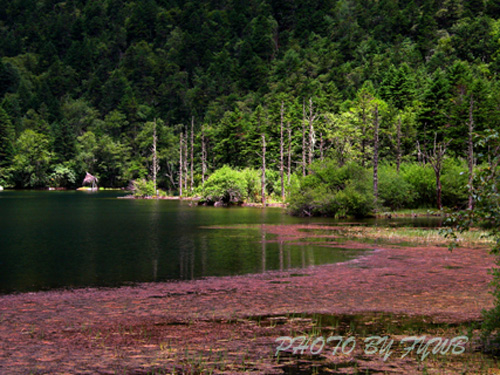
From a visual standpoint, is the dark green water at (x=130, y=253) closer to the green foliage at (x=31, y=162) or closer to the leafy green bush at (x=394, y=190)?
the leafy green bush at (x=394, y=190)

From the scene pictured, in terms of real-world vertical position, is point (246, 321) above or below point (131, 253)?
below

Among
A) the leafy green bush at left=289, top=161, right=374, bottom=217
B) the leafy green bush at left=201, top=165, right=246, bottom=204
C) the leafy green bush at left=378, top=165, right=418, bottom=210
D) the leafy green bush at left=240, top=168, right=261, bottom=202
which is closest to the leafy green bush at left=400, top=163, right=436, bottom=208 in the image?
the leafy green bush at left=378, top=165, right=418, bottom=210

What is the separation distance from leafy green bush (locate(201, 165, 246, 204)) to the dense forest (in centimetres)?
94

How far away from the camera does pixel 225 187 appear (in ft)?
237

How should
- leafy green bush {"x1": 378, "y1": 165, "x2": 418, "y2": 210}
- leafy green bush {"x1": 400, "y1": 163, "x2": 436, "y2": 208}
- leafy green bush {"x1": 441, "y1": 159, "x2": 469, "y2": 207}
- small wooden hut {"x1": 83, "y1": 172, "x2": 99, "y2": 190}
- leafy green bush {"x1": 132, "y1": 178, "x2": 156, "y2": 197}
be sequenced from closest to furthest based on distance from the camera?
1. leafy green bush {"x1": 378, "y1": 165, "x2": 418, "y2": 210}
2. leafy green bush {"x1": 441, "y1": 159, "x2": 469, "y2": 207}
3. leafy green bush {"x1": 400, "y1": 163, "x2": 436, "y2": 208}
4. leafy green bush {"x1": 132, "y1": 178, "x2": 156, "y2": 197}
5. small wooden hut {"x1": 83, "y1": 172, "x2": 99, "y2": 190}

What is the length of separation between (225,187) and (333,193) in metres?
23.2

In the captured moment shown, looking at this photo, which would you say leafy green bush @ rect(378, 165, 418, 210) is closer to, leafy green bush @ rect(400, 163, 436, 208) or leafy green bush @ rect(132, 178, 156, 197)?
leafy green bush @ rect(400, 163, 436, 208)

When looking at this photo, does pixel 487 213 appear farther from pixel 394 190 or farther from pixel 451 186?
pixel 451 186

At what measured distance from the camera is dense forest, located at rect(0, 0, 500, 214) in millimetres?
62906

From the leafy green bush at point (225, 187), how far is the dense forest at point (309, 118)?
3.09 feet

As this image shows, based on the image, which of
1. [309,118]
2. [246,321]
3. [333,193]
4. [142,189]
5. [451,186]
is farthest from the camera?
[142,189]

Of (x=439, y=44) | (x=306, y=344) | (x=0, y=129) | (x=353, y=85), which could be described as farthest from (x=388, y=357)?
(x=439, y=44)

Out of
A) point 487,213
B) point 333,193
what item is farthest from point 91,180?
point 487,213

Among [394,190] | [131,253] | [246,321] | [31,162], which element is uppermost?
[31,162]
